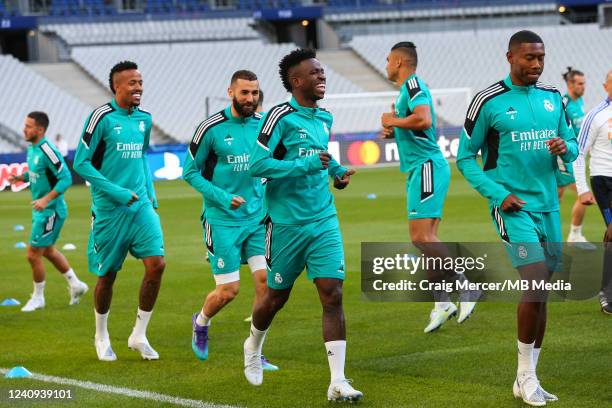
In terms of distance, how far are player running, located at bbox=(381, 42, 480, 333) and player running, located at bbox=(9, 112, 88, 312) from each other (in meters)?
3.67

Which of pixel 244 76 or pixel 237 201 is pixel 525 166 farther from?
pixel 244 76

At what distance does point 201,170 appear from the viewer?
27.2 feet

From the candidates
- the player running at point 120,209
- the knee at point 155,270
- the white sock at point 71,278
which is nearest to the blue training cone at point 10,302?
the white sock at point 71,278

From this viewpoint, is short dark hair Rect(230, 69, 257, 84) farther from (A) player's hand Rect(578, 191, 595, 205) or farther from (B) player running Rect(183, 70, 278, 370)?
(A) player's hand Rect(578, 191, 595, 205)

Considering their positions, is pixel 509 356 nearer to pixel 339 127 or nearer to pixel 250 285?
pixel 250 285

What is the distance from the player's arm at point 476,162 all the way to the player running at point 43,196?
5.44m

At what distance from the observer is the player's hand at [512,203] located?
6.48 metres

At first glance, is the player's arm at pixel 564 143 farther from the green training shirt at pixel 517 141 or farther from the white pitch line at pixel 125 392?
the white pitch line at pixel 125 392

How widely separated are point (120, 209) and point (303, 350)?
185 centimetres

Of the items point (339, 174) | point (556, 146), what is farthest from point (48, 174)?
point (556, 146)

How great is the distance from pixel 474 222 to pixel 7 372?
11446 mm

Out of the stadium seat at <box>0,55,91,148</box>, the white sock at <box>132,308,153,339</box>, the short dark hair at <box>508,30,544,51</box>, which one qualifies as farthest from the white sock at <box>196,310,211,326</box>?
the stadium seat at <box>0,55,91,148</box>

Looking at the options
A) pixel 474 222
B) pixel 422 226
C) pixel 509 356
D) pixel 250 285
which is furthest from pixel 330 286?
pixel 474 222

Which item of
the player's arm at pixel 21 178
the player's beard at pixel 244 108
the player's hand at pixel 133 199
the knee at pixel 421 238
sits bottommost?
the player's arm at pixel 21 178
